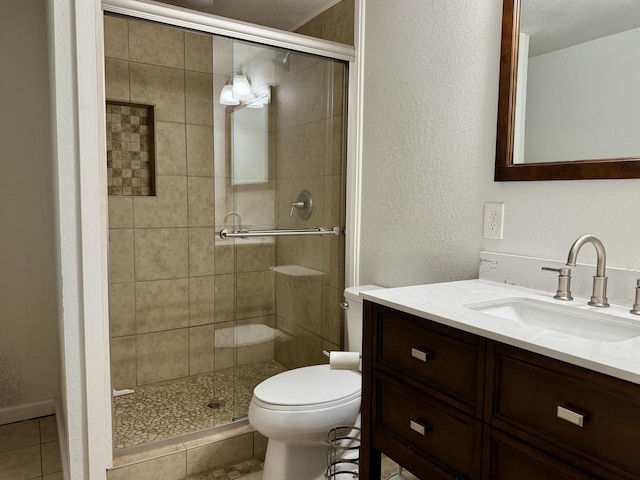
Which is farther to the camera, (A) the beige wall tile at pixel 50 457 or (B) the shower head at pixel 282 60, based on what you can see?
(B) the shower head at pixel 282 60

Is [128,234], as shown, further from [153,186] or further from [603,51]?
[603,51]

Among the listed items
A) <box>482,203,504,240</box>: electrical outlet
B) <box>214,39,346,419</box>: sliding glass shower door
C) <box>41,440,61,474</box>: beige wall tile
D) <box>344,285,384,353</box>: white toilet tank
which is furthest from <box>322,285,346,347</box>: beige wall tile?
<box>41,440,61,474</box>: beige wall tile

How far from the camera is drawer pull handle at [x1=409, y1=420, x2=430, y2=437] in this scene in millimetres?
1106

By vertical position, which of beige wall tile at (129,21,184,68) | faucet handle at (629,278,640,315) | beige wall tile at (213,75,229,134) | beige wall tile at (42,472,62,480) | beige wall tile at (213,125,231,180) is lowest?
beige wall tile at (42,472,62,480)

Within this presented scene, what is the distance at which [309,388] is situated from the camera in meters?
1.69

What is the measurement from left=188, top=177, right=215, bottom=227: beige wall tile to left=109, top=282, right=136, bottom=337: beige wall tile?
49 cm

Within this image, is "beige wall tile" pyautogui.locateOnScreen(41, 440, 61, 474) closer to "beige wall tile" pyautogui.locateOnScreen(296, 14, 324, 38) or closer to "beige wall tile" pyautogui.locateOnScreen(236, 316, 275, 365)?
"beige wall tile" pyautogui.locateOnScreen(236, 316, 275, 365)

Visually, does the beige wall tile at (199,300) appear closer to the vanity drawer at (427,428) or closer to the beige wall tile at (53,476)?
the beige wall tile at (53,476)

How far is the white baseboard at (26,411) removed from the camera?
230 cm

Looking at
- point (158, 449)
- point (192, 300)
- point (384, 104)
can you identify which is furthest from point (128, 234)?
point (384, 104)

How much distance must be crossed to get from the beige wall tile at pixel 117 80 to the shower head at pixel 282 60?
2.66 feet

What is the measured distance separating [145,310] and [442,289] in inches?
71.4

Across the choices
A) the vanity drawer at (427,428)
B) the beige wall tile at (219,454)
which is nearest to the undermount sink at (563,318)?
the vanity drawer at (427,428)

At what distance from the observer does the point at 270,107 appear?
2191 millimetres
